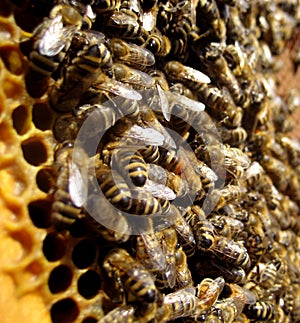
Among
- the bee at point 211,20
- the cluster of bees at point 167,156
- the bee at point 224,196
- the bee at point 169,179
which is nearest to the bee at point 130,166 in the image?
the cluster of bees at point 167,156

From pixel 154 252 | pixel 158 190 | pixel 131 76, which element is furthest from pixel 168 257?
pixel 131 76

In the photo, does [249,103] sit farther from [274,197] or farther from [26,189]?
[26,189]

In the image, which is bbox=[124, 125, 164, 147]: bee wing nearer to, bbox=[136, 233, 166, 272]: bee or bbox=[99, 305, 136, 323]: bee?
bbox=[136, 233, 166, 272]: bee

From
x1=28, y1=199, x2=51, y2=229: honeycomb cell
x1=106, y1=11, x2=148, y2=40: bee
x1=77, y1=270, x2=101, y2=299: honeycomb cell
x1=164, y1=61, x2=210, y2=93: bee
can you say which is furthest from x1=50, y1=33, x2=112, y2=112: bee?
x1=77, y1=270, x2=101, y2=299: honeycomb cell

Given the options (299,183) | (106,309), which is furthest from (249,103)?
(106,309)

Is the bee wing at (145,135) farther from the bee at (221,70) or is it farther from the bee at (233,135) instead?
the bee at (221,70)

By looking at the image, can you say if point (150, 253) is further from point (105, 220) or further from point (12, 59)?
point (12, 59)
